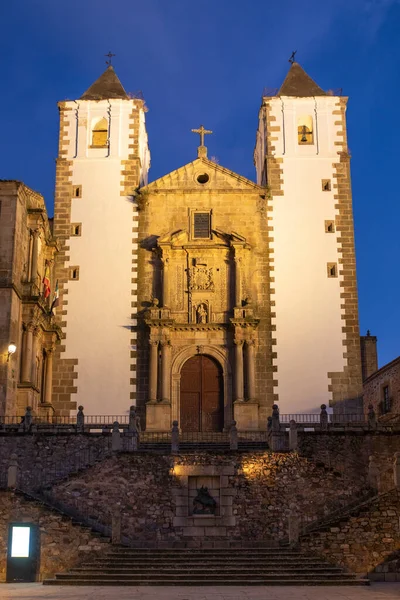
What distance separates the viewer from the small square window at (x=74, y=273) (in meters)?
31.5

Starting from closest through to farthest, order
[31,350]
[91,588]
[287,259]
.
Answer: [91,588] < [31,350] < [287,259]

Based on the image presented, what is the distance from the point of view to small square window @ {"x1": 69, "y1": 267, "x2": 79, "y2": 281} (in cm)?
3147

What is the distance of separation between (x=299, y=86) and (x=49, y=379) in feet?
50.1

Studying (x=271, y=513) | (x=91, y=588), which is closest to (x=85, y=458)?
(x=271, y=513)

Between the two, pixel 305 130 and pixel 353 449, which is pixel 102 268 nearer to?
pixel 305 130

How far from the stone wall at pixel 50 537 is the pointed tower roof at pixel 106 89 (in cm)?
1863

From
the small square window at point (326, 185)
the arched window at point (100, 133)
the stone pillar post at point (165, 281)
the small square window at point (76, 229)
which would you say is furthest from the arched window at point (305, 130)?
the small square window at point (76, 229)

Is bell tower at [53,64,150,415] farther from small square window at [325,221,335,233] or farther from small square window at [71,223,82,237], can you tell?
small square window at [325,221,335,233]

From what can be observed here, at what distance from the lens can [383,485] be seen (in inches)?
992

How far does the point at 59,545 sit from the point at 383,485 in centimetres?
1006

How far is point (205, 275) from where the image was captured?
102 ft

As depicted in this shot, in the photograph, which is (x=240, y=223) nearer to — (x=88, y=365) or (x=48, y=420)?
(x=88, y=365)

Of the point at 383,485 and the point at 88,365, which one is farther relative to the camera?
the point at 88,365

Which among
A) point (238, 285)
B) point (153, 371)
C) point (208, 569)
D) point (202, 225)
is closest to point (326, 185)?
point (202, 225)
